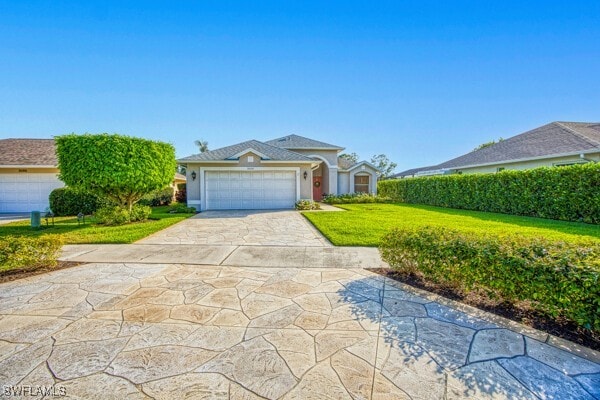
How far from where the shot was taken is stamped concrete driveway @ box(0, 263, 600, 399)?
6.69 feet

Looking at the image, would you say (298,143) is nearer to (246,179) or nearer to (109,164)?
(246,179)

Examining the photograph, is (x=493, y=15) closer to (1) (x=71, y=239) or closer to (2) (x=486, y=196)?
(2) (x=486, y=196)

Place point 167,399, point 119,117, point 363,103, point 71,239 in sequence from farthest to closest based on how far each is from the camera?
point 363,103, point 119,117, point 71,239, point 167,399

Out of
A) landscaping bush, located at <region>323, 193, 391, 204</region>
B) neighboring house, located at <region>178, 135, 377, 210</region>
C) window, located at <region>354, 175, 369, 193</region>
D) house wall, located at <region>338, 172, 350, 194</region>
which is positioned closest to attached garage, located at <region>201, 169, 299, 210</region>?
neighboring house, located at <region>178, 135, 377, 210</region>

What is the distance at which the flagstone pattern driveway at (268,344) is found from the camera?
6.72ft

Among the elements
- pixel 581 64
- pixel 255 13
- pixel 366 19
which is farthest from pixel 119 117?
pixel 581 64

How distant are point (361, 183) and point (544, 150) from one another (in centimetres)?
1196

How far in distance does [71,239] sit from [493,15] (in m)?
15.9

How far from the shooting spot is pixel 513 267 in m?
3.09

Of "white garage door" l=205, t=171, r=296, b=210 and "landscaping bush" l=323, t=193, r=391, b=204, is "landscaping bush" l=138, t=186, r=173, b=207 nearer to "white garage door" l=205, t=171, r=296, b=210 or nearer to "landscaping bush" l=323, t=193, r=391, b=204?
"white garage door" l=205, t=171, r=296, b=210

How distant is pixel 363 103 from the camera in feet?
58.3

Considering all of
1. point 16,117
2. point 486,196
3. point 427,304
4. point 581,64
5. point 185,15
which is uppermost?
point 185,15

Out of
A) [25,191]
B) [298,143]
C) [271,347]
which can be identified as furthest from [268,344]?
[298,143]

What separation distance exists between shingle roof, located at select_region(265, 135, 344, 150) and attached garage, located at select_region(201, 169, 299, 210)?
275 inches
